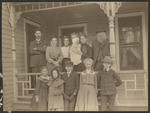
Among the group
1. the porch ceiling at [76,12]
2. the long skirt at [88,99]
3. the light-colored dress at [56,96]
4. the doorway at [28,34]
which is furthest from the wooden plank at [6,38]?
the long skirt at [88,99]

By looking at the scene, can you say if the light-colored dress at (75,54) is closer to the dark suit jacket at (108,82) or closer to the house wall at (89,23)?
the dark suit jacket at (108,82)

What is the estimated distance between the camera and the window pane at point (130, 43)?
5496 millimetres

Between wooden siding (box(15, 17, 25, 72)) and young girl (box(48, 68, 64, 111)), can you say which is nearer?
young girl (box(48, 68, 64, 111))

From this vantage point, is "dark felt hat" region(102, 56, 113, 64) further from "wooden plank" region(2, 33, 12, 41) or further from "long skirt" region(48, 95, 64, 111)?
"wooden plank" region(2, 33, 12, 41)

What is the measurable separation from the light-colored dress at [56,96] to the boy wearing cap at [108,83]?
2.63ft

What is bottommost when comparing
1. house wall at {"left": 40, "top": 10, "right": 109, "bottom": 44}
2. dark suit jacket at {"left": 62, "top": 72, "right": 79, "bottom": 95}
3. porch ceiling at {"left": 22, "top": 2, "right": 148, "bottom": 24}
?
dark suit jacket at {"left": 62, "top": 72, "right": 79, "bottom": 95}

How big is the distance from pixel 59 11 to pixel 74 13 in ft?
1.49

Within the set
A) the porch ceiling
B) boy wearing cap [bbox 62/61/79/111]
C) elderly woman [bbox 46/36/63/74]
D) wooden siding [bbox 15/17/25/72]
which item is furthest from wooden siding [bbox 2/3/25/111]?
boy wearing cap [bbox 62/61/79/111]

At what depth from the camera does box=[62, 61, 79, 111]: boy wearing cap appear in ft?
13.7

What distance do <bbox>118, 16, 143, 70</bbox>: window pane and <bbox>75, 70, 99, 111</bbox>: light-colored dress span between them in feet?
5.82

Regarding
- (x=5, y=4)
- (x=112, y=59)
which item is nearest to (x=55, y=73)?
(x=112, y=59)

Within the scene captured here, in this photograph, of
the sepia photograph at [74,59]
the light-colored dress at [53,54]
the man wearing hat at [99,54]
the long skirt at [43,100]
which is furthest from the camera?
the light-colored dress at [53,54]

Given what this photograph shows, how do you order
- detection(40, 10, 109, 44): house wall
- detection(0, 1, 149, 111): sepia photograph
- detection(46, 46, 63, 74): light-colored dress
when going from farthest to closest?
detection(40, 10, 109, 44): house wall → detection(46, 46, 63, 74): light-colored dress → detection(0, 1, 149, 111): sepia photograph

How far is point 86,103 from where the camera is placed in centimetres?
409
